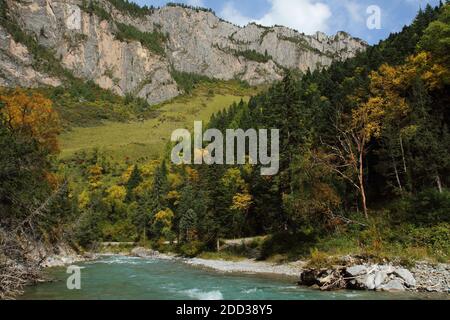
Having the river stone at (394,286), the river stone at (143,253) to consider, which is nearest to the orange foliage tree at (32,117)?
the river stone at (394,286)

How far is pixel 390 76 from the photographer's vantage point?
155 ft

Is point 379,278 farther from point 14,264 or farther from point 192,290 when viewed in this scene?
point 14,264

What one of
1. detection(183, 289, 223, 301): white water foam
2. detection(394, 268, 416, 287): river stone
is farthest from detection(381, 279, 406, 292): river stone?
detection(183, 289, 223, 301): white water foam

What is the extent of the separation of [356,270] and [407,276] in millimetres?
2638

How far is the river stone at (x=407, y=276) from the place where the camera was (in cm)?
2226

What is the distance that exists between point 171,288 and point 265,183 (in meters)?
24.3

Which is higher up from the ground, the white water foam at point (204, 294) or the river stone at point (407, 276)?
the river stone at point (407, 276)

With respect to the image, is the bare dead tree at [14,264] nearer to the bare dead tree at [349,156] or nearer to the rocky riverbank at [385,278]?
the rocky riverbank at [385,278]

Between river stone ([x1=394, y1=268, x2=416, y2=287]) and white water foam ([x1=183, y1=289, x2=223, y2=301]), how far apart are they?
9.80 m

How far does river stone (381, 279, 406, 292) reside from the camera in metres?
22.0

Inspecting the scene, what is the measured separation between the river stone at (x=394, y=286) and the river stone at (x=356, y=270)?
131 centimetres

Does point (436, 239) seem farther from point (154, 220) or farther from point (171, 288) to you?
point (154, 220)
